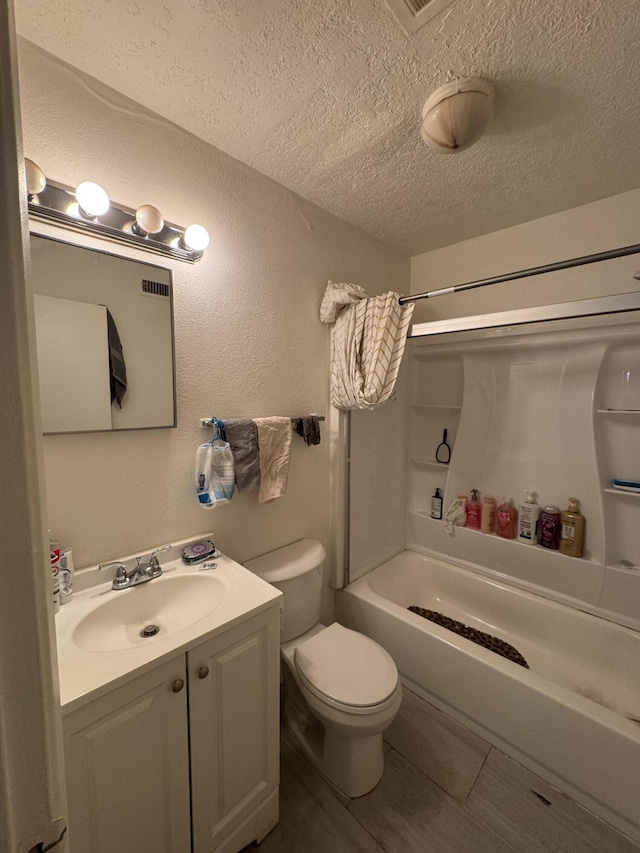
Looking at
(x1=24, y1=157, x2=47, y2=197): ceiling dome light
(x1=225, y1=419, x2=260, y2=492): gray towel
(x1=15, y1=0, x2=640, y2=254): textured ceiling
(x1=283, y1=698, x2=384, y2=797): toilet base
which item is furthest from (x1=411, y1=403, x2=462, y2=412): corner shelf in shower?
(x1=24, y1=157, x2=47, y2=197): ceiling dome light

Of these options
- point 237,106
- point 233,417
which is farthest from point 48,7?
point 233,417

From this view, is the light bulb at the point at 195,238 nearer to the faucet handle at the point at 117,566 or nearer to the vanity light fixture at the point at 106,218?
the vanity light fixture at the point at 106,218

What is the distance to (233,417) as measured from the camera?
148 centimetres

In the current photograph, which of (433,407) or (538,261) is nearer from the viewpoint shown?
(538,261)

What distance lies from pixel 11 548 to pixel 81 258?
3.60 feet

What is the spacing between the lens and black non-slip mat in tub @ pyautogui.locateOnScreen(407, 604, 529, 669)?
1.77m

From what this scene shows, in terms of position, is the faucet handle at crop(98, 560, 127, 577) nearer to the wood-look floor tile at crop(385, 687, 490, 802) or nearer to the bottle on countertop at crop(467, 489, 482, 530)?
the wood-look floor tile at crop(385, 687, 490, 802)

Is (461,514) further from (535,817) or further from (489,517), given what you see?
(535,817)

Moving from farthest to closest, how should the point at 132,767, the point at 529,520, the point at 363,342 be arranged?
the point at 529,520
the point at 363,342
the point at 132,767

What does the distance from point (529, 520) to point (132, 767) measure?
2037 millimetres

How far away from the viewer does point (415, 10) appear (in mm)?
881

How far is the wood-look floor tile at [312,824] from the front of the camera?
3.79ft

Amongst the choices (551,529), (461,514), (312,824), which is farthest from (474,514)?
(312,824)

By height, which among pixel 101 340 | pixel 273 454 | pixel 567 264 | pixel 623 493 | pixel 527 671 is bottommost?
pixel 527 671
